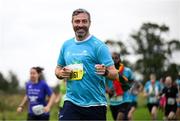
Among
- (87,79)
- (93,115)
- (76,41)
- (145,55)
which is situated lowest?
(145,55)

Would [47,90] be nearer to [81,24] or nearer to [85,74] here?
[85,74]

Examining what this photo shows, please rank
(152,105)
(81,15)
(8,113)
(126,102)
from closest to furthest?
(81,15) → (126,102) → (152,105) → (8,113)

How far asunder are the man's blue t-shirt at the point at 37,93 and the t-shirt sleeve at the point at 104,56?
5.76m

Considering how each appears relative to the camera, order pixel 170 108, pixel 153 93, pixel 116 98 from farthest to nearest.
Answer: pixel 153 93, pixel 170 108, pixel 116 98

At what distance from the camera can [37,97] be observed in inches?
493

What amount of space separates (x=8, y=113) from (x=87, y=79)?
23812mm

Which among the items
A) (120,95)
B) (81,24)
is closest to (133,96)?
(120,95)

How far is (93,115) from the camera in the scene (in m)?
6.99

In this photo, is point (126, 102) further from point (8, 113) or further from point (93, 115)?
point (8, 113)

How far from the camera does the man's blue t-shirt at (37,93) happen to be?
12.5m

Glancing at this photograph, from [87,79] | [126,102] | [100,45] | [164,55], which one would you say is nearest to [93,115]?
[87,79]

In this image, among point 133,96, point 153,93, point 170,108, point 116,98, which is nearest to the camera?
point 116,98

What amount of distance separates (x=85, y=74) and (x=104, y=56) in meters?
0.33

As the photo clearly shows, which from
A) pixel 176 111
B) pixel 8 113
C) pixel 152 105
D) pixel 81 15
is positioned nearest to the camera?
pixel 81 15
